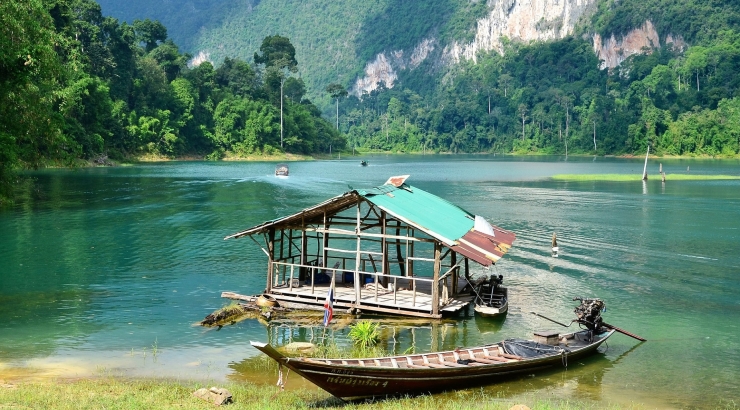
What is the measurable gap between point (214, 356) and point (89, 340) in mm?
4455

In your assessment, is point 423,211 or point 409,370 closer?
point 409,370

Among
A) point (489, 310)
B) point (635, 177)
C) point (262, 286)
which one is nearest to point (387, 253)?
point (489, 310)

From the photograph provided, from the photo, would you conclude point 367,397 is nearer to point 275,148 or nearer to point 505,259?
point 505,259

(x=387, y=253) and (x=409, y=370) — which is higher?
(x=387, y=253)

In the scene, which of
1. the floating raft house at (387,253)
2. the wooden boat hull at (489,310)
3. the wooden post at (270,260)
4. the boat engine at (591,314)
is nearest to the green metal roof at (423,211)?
the floating raft house at (387,253)

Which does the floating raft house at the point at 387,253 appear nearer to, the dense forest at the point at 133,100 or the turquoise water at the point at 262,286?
the turquoise water at the point at 262,286

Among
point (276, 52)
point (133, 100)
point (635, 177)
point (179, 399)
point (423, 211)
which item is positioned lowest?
point (179, 399)

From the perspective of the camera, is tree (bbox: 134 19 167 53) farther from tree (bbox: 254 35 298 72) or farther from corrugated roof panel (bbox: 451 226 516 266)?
corrugated roof panel (bbox: 451 226 516 266)

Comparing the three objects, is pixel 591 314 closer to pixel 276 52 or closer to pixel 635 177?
pixel 635 177

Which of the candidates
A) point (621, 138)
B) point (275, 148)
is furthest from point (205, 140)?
point (621, 138)

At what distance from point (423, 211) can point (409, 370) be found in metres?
9.85

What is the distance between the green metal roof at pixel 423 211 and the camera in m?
23.9

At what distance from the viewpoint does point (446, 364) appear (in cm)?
1848

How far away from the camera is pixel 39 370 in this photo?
1975 centimetres
